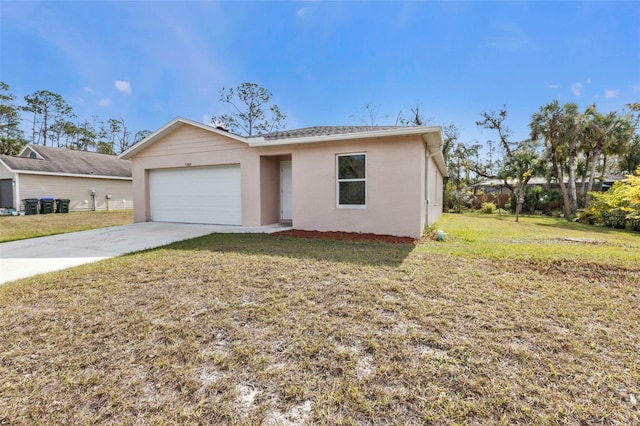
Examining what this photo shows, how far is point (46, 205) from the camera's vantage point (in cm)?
1709

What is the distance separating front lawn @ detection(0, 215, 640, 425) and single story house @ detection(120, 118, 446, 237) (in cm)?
370

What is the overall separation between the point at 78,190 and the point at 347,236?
21.3 metres

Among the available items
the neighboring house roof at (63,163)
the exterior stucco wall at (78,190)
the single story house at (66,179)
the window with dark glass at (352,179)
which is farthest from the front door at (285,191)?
the exterior stucco wall at (78,190)

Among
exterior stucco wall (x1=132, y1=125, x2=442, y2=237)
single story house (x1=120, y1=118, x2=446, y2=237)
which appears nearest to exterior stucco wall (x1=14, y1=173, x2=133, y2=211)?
single story house (x1=120, y1=118, x2=446, y2=237)

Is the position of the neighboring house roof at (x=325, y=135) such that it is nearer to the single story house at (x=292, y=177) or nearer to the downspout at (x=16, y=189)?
the single story house at (x=292, y=177)

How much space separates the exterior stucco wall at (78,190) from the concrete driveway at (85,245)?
44.3 feet

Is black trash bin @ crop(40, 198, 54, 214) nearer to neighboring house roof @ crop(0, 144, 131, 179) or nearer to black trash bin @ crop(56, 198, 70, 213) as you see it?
black trash bin @ crop(56, 198, 70, 213)

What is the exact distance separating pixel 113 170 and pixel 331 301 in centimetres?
2523

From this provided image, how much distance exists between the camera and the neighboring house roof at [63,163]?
17.2 m

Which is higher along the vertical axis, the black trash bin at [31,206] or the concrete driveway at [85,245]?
the black trash bin at [31,206]

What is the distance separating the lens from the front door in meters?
10.4

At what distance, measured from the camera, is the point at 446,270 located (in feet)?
15.4

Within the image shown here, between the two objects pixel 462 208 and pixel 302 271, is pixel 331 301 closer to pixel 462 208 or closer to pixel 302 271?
pixel 302 271

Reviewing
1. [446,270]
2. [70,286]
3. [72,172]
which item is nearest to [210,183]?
[70,286]
